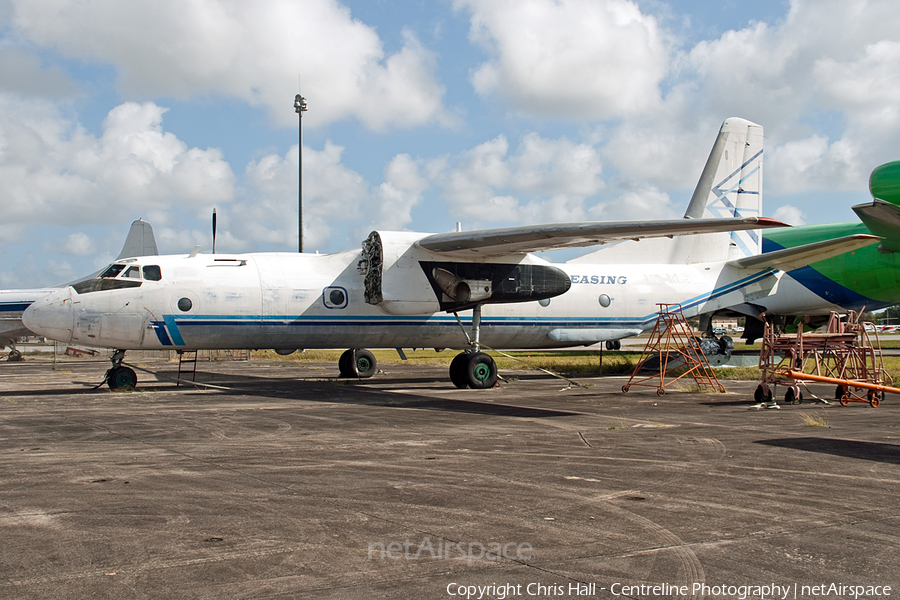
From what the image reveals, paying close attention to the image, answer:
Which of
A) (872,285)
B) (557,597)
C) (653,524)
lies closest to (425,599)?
(557,597)

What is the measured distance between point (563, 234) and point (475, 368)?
16.8 feet

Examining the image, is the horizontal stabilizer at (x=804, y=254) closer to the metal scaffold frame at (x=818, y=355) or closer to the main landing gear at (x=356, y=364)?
the metal scaffold frame at (x=818, y=355)

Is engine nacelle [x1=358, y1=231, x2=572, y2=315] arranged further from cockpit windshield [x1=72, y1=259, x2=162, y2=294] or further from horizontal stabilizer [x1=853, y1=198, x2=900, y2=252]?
horizontal stabilizer [x1=853, y1=198, x2=900, y2=252]

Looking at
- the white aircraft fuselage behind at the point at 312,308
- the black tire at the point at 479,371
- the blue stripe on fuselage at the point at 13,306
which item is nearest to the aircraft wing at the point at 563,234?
the white aircraft fuselage behind at the point at 312,308

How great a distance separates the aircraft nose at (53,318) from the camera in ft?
54.4

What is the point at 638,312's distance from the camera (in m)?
22.0

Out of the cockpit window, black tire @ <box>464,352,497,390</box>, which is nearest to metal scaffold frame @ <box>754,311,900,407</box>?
black tire @ <box>464,352,497,390</box>

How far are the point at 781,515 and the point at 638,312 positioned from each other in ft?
53.5

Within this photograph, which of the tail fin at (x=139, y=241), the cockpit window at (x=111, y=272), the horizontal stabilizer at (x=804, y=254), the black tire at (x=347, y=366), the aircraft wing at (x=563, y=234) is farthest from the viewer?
the tail fin at (x=139, y=241)

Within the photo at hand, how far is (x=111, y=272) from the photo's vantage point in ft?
56.4

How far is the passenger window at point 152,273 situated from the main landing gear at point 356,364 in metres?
7.21

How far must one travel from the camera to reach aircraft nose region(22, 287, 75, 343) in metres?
16.6
